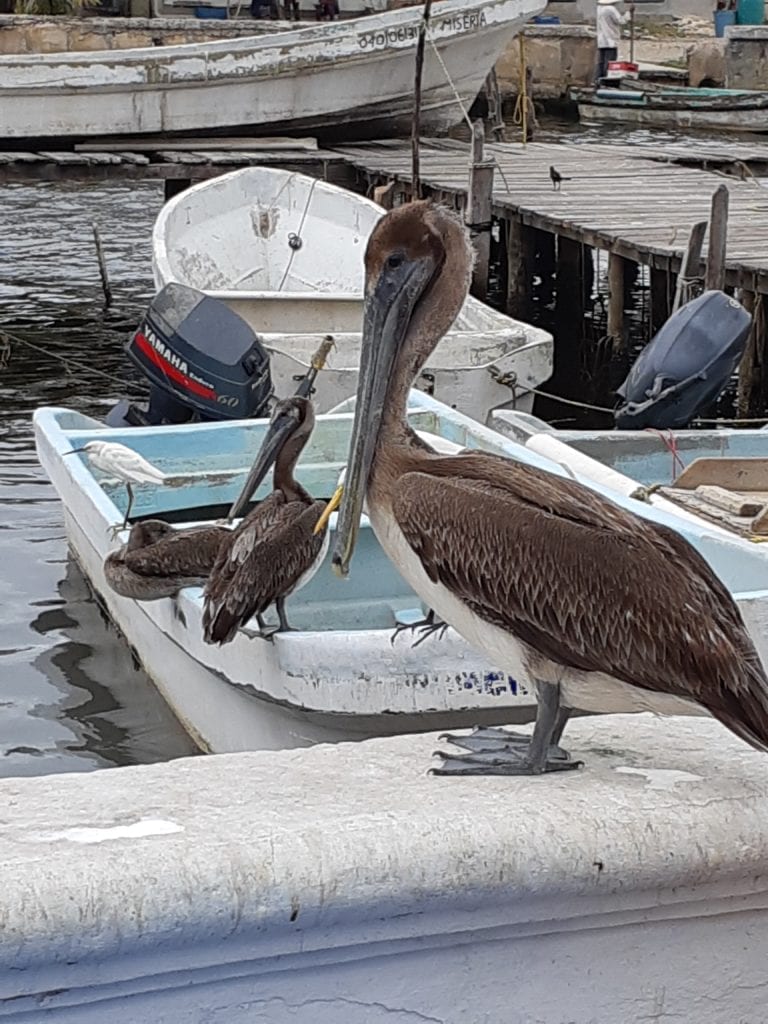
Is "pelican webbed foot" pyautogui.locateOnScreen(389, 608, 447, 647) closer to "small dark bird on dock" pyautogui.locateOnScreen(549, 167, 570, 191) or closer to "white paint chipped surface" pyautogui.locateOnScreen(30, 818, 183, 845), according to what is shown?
"white paint chipped surface" pyautogui.locateOnScreen(30, 818, 183, 845)

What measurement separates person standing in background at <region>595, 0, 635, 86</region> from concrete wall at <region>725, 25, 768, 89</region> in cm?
226

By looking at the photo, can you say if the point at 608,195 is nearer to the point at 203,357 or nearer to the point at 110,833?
the point at 203,357

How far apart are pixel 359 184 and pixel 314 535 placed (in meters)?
13.3

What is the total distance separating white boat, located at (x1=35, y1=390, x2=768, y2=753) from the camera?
4949mm

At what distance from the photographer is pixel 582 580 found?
9.21 ft

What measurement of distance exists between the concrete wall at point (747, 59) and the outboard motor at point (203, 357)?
26.4m

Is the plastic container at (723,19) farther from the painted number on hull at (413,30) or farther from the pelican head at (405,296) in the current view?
the pelican head at (405,296)

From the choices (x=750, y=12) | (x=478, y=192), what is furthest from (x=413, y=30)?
(x=750, y=12)

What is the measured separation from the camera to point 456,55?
74.2 ft

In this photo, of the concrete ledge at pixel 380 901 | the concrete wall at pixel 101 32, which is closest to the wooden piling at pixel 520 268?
the concrete ledge at pixel 380 901

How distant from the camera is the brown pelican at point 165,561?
5.85 meters

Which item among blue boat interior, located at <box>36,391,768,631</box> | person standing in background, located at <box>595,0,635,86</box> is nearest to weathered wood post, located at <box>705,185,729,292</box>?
blue boat interior, located at <box>36,391,768,631</box>

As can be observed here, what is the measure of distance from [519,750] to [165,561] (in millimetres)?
3202

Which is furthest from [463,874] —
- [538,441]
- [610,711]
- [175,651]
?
[538,441]
